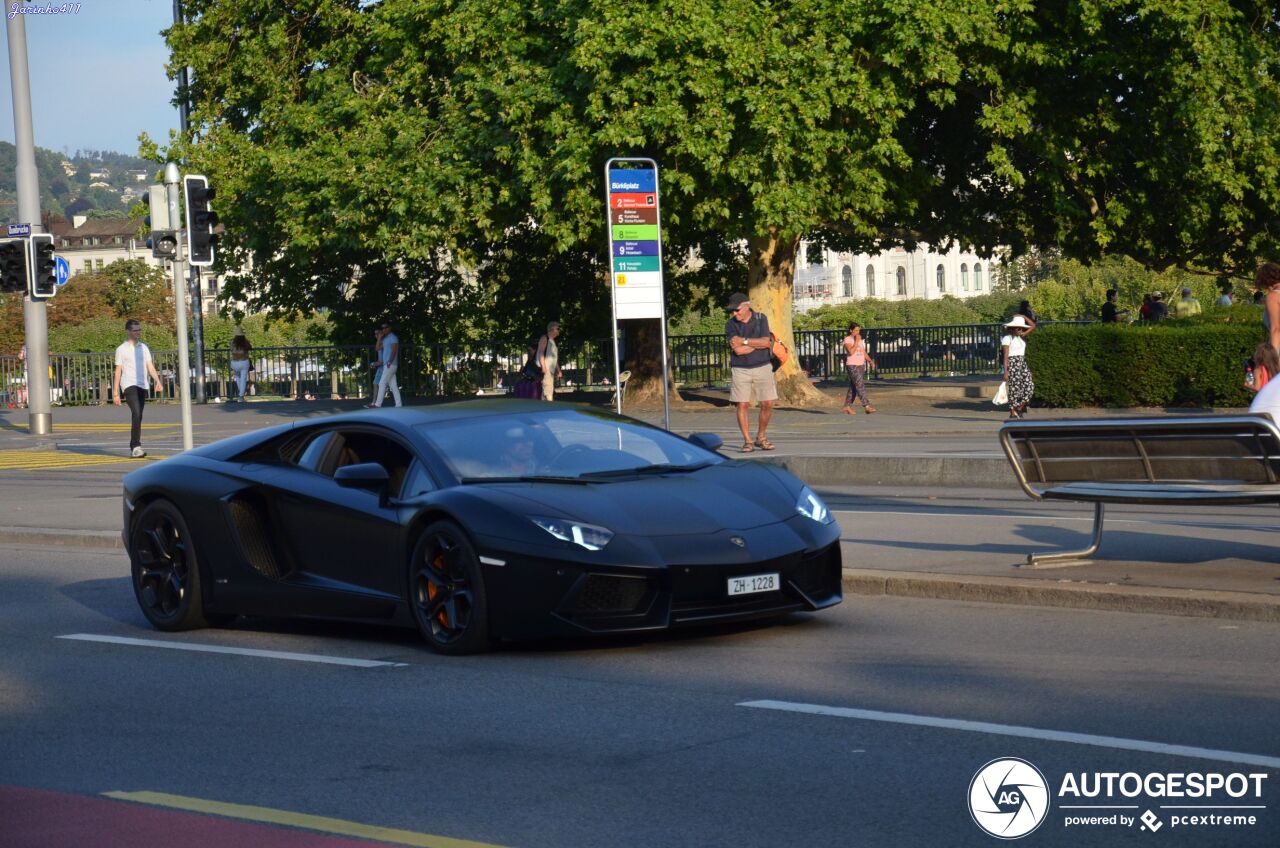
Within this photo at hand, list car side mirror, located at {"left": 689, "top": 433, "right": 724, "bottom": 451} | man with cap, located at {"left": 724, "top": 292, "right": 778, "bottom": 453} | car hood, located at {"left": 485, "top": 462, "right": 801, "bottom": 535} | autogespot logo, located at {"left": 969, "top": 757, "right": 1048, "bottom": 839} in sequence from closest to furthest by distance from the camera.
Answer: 1. autogespot logo, located at {"left": 969, "top": 757, "right": 1048, "bottom": 839}
2. car hood, located at {"left": 485, "top": 462, "right": 801, "bottom": 535}
3. car side mirror, located at {"left": 689, "top": 433, "right": 724, "bottom": 451}
4. man with cap, located at {"left": 724, "top": 292, "right": 778, "bottom": 453}

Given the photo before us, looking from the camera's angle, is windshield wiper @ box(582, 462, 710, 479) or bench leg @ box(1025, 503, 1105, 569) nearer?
windshield wiper @ box(582, 462, 710, 479)

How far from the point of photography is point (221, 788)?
609 cm

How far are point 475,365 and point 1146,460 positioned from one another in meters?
35.3

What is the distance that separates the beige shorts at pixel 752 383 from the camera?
2106 cm

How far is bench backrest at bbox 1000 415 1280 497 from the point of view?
936 centimetres

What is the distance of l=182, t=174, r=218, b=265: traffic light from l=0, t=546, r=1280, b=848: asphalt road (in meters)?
11.6

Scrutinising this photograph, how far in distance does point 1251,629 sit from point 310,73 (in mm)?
31139

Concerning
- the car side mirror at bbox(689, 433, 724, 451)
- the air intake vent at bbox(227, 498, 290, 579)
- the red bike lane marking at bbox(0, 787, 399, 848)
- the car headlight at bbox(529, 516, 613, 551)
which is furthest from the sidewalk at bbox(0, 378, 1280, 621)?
the red bike lane marking at bbox(0, 787, 399, 848)

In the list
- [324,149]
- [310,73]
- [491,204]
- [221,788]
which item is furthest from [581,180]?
[221,788]

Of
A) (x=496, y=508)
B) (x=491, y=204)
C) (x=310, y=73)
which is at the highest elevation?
(x=310, y=73)

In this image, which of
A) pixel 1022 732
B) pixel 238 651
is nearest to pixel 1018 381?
pixel 238 651

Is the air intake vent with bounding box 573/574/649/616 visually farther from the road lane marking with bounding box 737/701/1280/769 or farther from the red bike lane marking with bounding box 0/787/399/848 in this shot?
the red bike lane marking with bounding box 0/787/399/848

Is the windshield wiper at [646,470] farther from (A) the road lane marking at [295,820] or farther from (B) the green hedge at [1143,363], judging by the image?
(B) the green hedge at [1143,363]

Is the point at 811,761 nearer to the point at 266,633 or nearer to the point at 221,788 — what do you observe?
the point at 221,788
